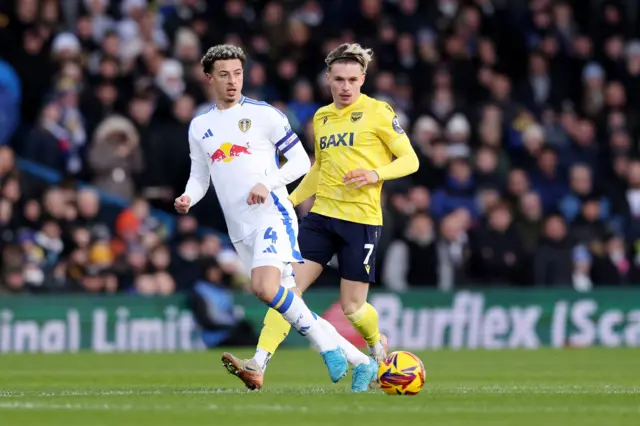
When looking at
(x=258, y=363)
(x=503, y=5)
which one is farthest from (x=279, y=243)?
(x=503, y=5)

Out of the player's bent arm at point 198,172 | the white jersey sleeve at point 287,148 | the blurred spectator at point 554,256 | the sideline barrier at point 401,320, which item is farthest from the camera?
the blurred spectator at point 554,256

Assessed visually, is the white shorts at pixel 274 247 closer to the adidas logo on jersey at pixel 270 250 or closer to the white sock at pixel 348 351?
the adidas logo on jersey at pixel 270 250

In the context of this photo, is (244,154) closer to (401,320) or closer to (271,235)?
(271,235)

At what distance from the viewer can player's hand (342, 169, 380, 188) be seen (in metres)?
10.7

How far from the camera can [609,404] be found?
930 cm

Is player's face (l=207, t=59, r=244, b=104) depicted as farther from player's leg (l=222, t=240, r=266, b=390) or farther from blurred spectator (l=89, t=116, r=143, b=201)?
blurred spectator (l=89, t=116, r=143, b=201)

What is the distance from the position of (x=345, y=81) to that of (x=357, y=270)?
1425 mm

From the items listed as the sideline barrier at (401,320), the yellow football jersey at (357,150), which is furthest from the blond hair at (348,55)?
the sideline barrier at (401,320)

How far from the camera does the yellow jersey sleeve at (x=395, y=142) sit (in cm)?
1104

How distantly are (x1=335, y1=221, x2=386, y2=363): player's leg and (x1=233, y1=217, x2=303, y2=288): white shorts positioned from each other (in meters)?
0.76

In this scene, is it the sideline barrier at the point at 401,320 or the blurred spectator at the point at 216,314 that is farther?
the blurred spectator at the point at 216,314

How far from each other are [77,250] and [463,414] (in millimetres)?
10519

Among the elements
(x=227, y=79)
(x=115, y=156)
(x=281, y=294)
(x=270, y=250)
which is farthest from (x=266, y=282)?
(x=115, y=156)

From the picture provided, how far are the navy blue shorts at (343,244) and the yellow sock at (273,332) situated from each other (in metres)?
0.78
